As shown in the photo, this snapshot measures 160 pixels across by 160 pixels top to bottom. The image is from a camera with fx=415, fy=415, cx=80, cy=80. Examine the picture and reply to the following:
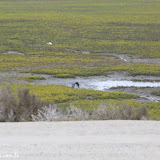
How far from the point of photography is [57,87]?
17469 millimetres

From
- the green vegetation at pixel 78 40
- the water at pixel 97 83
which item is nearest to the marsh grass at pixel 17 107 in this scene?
the water at pixel 97 83

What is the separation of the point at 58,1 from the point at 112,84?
62.3 m

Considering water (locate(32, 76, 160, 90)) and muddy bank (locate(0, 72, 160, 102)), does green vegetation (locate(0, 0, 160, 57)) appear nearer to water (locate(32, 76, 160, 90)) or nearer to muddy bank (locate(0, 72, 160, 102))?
muddy bank (locate(0, 72, 160, 102))
